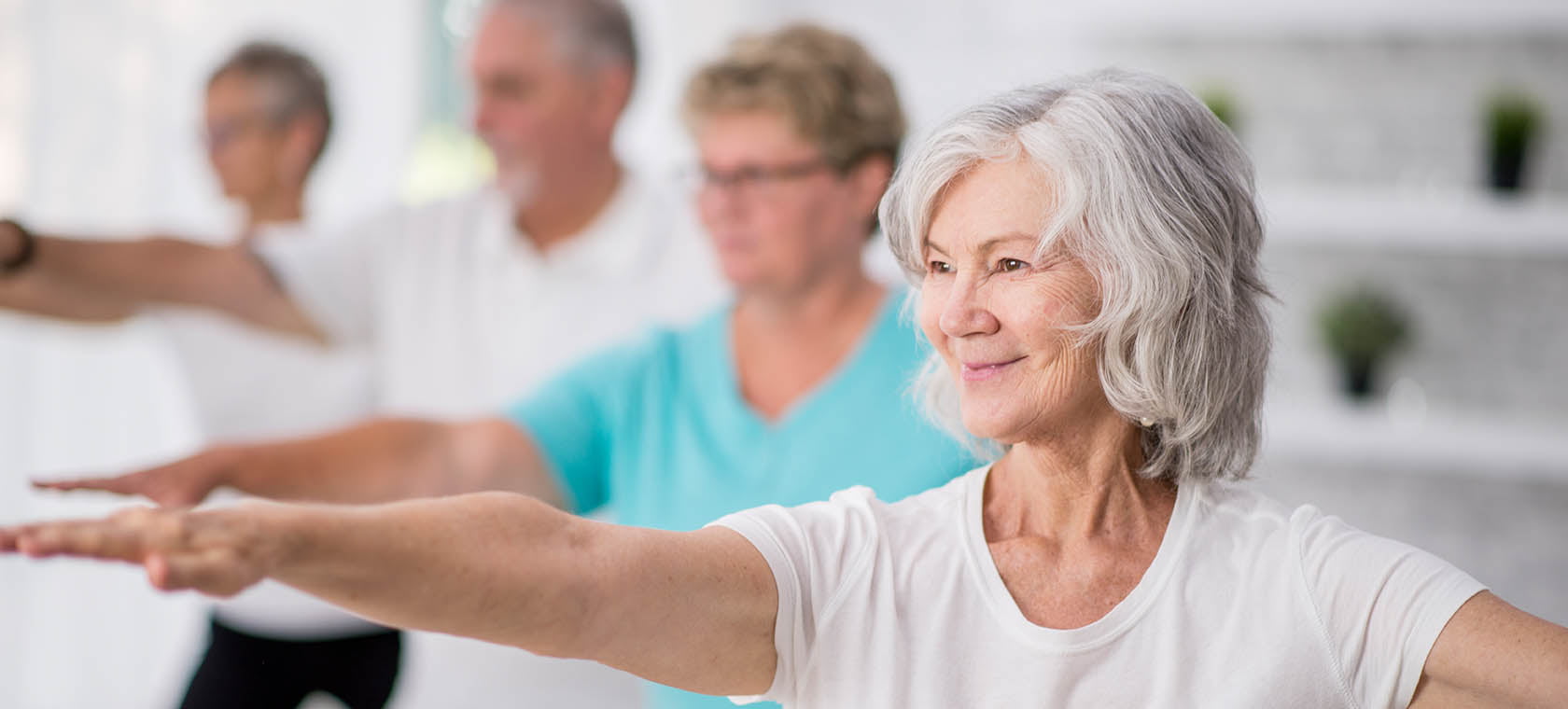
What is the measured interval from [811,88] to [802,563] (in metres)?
0.78

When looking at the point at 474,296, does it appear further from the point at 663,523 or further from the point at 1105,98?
the point at 1105,98

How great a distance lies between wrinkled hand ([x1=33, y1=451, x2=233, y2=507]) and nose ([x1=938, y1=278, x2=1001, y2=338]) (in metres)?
0.66

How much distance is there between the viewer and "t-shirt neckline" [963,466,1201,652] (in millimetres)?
994

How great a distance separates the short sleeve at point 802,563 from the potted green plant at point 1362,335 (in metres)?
2.35

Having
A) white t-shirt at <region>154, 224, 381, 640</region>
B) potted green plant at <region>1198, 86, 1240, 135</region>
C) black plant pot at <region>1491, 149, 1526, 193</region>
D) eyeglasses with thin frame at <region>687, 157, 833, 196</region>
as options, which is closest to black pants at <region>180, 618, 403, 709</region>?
white t-shirt at <region>154, 224, 381, 640</region>

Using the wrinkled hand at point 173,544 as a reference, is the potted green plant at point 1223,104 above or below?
above

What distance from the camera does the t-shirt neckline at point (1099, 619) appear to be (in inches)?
39.1

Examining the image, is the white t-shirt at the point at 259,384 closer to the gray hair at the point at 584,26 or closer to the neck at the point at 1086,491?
the gray hair at the point at 584,26

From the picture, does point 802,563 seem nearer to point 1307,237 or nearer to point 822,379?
point 822,379

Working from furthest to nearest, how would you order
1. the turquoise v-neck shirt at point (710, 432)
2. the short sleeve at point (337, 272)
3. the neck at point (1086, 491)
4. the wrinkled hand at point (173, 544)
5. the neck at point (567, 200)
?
the neck at point (567, 200), the short sleeve at point (337, 272), the turquoise v-neck shirt at point (710, 432), the neck at point (1086, 491), the wrinkled hand at point (173, 544)

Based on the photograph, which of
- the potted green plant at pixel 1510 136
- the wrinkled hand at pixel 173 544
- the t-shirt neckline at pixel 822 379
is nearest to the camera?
the wrinkled hand at pixel 173 544

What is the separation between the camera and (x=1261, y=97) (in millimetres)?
3219

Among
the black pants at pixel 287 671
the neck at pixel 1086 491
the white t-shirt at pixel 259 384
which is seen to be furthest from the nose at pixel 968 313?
the black pants at pixel 287 671

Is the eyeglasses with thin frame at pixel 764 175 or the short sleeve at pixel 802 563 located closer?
the short sleeve at pixel 802 563
